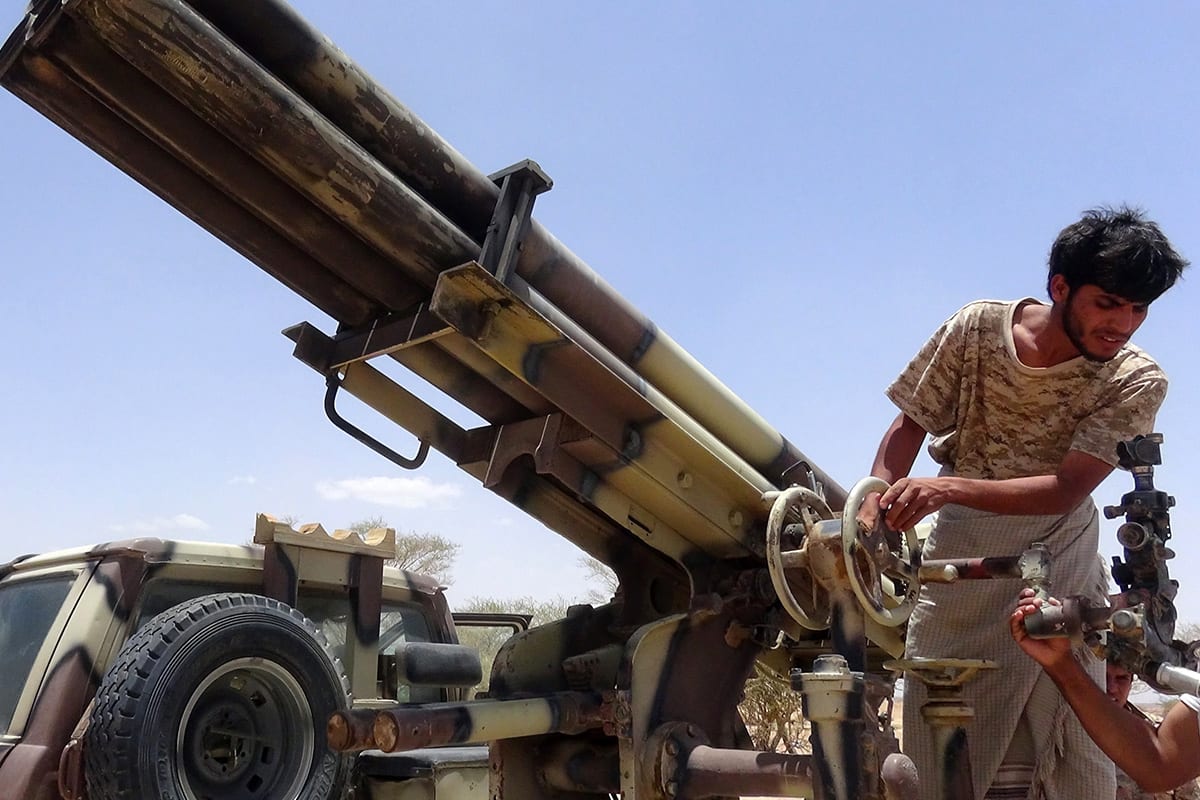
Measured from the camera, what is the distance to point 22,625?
4531 millimetres

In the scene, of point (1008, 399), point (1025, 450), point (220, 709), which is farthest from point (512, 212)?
point (220, 709)

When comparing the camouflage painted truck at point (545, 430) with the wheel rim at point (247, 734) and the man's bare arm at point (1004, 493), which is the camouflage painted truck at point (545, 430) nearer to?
the man's bare arm at point (1004, 493)

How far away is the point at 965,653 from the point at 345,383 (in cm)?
207

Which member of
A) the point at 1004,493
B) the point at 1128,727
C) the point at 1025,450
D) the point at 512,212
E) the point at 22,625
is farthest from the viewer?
the point at 22,625

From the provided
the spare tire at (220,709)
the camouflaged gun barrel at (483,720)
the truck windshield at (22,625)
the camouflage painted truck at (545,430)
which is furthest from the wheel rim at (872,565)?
the truck windshield at (22,625)

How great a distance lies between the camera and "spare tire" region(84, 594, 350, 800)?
389 centimetres

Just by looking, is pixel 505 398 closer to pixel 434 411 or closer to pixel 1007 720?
pixel 434 411

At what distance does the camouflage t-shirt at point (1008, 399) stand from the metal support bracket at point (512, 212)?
127 centimetres

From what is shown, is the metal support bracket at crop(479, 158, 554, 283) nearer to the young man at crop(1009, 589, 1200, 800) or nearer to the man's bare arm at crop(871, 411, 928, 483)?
the man's bare arm at crop(871, 411, 928, 483)

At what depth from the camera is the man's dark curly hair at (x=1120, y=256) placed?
3.08 m

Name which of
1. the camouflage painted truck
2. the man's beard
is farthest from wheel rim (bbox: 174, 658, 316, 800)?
the man's beard

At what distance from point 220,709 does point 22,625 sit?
93 centimetres

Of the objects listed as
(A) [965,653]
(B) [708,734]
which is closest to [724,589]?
(B) [708,734]

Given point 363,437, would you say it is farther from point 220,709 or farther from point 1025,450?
point 1025,450
